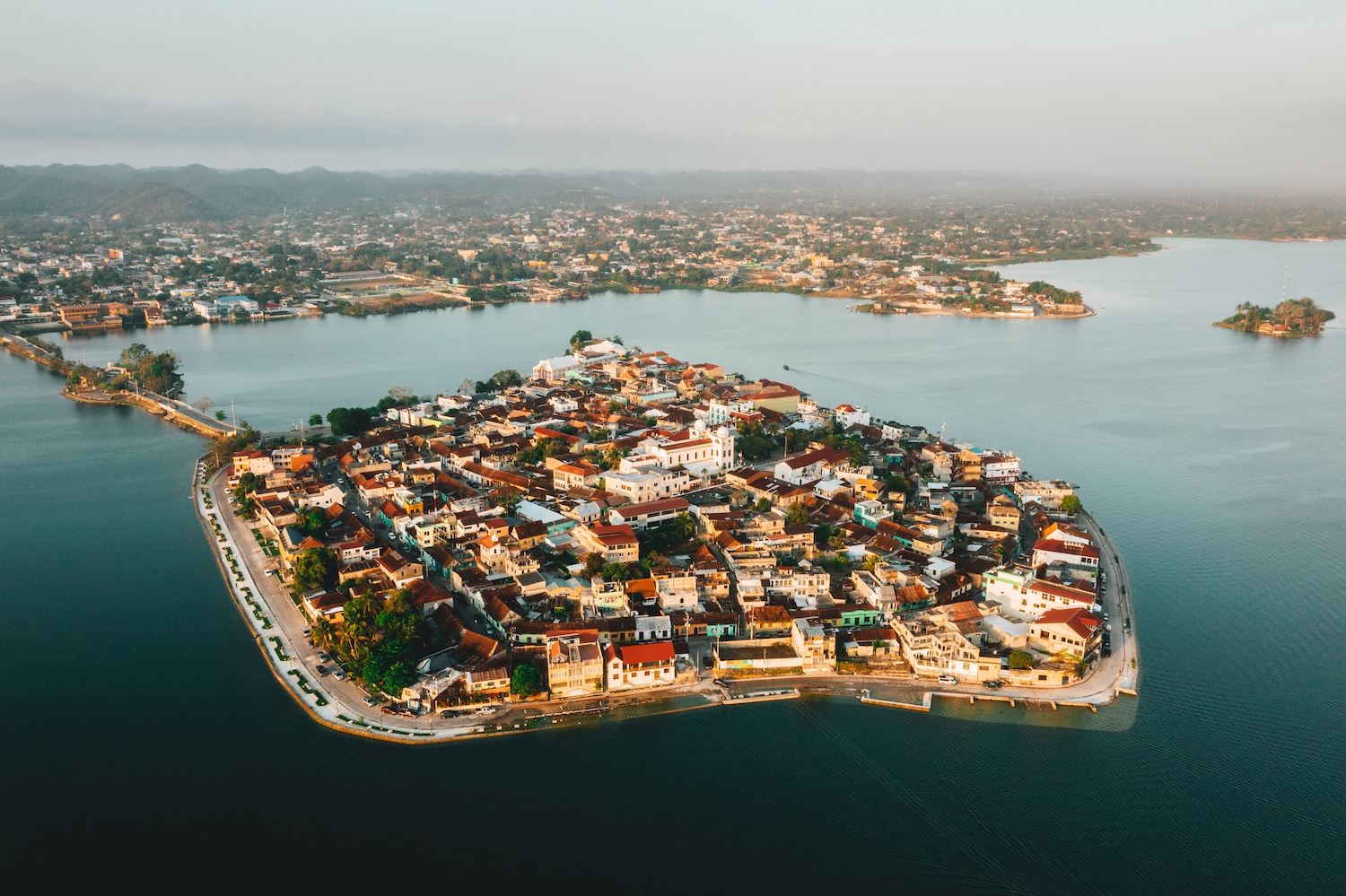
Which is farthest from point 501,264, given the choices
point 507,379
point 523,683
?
point 523,683

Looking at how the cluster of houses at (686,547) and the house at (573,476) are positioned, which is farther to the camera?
the house at (573,476)

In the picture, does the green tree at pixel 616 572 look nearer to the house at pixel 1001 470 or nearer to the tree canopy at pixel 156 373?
the house at pixel 1001 470

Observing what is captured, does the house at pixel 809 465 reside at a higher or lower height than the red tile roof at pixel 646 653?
higher

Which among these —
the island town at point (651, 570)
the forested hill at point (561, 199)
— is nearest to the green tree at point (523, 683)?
the island town at point (651, 570)

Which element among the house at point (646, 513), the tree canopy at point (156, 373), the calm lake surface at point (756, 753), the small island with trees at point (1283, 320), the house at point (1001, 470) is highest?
the small island with trees at point (1283, 320)

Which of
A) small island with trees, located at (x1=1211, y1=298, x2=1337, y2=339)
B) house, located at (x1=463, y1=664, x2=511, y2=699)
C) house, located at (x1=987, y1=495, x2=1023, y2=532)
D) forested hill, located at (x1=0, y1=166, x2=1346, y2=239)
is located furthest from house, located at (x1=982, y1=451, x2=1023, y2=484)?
forested hill, located at (x1=0, y1=166, x2=1346, y2=239)

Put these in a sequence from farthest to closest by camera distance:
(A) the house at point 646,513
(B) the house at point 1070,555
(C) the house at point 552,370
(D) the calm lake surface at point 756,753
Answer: (C) the house at point 552,370 < (A) the house at point 646,513 < (B) the house at point 1070,555 < (D) the calm lake surface at point 756,753
